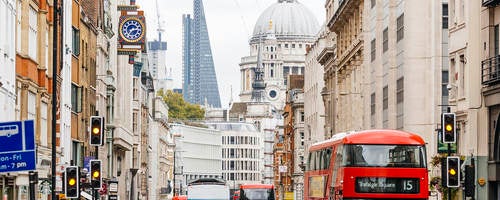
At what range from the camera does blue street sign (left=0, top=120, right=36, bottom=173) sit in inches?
954

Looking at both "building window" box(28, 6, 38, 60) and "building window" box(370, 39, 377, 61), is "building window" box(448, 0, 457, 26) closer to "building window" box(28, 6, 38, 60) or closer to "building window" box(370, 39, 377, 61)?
"building window" box(28, 6, 38, 60)

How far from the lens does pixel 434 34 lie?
70188mm

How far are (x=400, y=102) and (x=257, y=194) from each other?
98.0 ft

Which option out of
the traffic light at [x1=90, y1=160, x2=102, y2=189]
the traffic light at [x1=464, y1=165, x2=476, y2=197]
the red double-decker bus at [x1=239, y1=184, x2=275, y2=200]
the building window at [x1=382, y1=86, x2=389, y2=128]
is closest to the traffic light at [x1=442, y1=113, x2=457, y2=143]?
the traffic light at [x1=464, y1=165, x2=476, y2=197]

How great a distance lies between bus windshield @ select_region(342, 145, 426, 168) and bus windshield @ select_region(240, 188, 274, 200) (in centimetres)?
5628

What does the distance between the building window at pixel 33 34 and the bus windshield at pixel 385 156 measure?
1046cm

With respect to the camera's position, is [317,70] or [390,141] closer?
[390,141]

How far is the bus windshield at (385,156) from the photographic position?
4612 centimetres

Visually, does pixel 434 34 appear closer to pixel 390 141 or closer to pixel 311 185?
pixel 311 185

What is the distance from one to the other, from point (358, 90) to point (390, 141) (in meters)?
48.1

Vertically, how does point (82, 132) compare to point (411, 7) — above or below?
below

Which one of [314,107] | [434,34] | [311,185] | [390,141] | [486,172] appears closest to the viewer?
[390,141]

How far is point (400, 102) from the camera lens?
75.1 m

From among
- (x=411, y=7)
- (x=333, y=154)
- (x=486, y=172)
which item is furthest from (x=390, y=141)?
(x=411, y=7)
